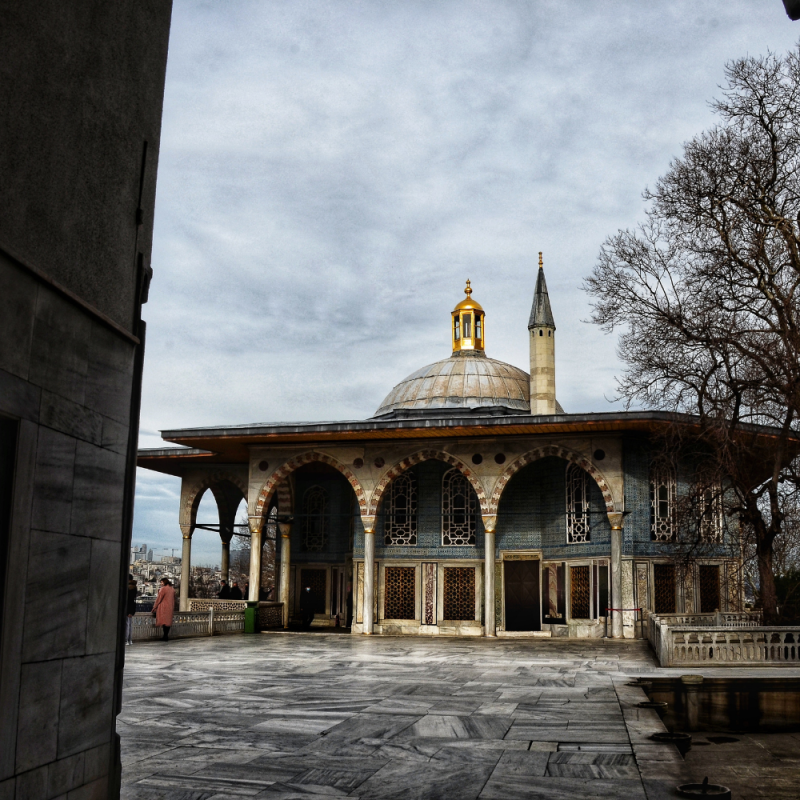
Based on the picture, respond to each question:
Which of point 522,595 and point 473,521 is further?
point 473,521

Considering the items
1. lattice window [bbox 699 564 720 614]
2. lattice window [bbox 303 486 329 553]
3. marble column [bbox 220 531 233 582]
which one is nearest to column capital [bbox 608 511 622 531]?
lattice window [bbox 699 564 720 614]

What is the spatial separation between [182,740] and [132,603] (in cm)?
1007

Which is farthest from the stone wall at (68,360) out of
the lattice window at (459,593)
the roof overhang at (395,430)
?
the lattice window at (459,593)

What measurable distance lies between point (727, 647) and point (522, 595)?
28.5 feet

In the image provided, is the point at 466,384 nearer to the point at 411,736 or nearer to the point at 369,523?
the point at 369,523

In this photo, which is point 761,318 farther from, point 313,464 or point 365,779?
point 313,464

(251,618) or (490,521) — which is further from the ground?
(490,521)

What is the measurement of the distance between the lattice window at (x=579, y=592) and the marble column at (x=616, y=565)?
0.85 metres

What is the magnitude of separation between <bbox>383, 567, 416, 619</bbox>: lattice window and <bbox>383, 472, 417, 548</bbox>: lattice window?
2.18 ft

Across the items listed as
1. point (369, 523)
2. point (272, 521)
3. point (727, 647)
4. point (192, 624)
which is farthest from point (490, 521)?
point (272, 521)

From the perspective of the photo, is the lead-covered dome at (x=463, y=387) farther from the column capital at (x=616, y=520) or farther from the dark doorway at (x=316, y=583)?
the column capital at (x=616, y=520)

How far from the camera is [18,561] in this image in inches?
135

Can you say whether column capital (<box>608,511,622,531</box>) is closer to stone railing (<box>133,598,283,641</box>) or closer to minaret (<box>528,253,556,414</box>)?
minaret (<box>528,253,556,414</box>)

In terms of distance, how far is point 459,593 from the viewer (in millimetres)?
20891
